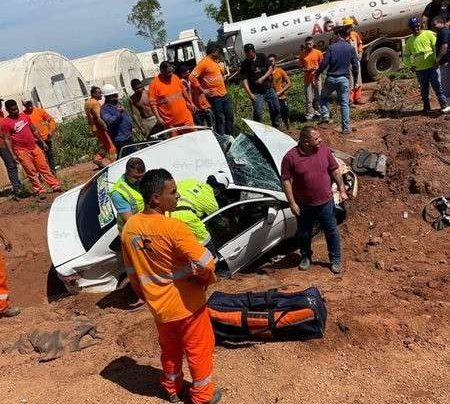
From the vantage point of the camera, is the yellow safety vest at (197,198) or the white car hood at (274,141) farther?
the white car hood at (274,141)

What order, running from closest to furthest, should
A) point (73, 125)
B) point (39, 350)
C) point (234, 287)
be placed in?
1. point (39, 350)
2. point (234, 287)
3. point (73, 125)

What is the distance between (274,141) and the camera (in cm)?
737

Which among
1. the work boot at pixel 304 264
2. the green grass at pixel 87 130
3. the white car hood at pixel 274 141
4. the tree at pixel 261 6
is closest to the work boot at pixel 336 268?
the work boot at pixel 304 264

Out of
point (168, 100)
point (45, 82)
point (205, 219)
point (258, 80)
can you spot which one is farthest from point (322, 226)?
point (45, 82)

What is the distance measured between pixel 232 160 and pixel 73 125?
11.0 meters

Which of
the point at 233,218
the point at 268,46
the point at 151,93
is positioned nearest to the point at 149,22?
the point at 268,46

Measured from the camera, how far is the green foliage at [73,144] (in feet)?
47.9

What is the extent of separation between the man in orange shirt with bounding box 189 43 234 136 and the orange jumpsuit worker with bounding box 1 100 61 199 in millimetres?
3240

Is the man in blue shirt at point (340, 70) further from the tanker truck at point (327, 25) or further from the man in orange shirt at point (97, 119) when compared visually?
the tanker truck at point (327, 25)

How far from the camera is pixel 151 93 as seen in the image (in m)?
9.02

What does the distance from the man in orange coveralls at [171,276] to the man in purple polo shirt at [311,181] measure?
2498mm

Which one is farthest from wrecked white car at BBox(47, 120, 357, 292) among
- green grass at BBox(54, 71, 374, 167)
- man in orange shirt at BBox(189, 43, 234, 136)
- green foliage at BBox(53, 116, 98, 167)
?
green foliage at BBox(53, 116, 98, 167)

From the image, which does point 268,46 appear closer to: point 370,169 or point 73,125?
point 73,125

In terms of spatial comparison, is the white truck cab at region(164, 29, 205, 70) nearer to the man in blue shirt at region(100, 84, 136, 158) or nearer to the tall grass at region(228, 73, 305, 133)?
the tall grass at region(228, 73, 305, 133)
